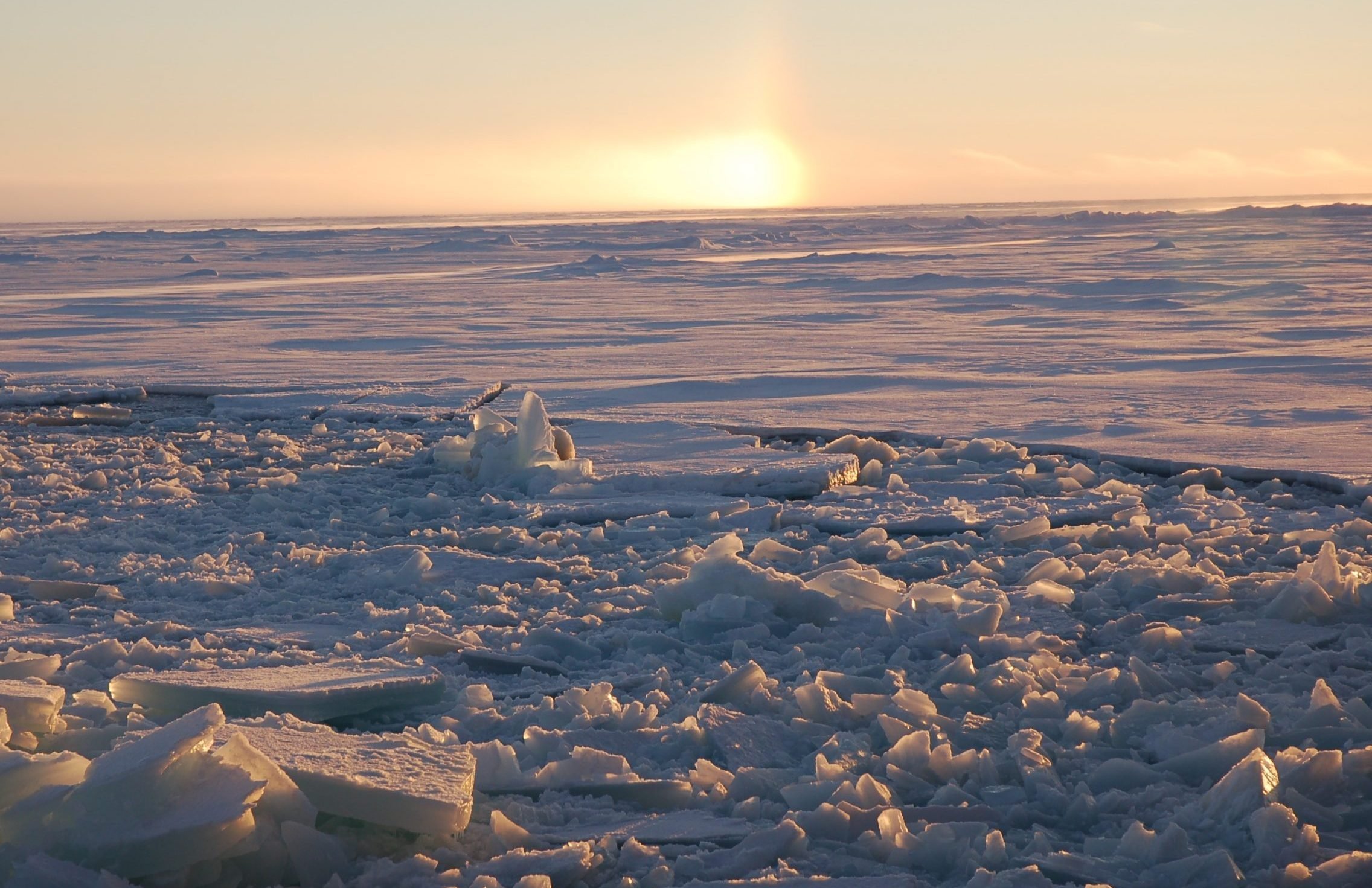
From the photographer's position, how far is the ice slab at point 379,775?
6.54 ft

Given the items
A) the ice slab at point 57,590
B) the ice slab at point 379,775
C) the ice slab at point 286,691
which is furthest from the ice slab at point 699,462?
the ice slab at point 379,775

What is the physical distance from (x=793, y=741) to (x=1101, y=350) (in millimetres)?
7202

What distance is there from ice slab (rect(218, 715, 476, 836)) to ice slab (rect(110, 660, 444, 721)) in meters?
0.20

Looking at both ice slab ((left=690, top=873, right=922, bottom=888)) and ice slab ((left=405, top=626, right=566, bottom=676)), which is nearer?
ice slab ((left=690, top=873, right=922, bottom=888))

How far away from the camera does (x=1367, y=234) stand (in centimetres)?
2614

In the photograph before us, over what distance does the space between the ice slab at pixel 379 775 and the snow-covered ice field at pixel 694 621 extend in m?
0.01

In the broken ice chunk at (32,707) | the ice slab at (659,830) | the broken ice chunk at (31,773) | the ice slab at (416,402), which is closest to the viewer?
the broken ice chunk at (31,773)

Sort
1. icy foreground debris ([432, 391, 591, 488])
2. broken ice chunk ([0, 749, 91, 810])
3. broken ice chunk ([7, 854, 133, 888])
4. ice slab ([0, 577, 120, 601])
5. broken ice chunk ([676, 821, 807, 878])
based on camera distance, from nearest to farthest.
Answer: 1. broken ice chunk ([7, 854, 133, 888])
2. broken ice chunk ([0, 749, 91, 810])
3. broken ice chunk ([676, 821, 807, 878])
4. ice slab ([0, 577, 120, 601])
5. icy foreground debris ([432, 391, 591, 488])

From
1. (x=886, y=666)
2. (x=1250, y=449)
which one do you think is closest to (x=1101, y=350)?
(x=1250, y=449)

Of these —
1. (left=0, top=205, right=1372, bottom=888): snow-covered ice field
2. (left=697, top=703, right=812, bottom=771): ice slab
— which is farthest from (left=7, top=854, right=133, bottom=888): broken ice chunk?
(left=697, top=703, right=812, bottom=771): ice slab

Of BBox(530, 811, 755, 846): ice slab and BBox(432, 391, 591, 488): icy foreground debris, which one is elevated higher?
BBox(432, 391, 591, 488): icy foreground debris

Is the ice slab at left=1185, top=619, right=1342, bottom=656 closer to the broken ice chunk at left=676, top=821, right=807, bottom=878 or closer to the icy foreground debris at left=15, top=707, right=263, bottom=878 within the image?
the broken ice chunk at left=676, top=821, right=807, bottom=878

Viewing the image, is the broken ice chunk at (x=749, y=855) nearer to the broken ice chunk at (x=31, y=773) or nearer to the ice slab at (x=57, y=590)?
the broken ice chunk at (x=31, y=773)

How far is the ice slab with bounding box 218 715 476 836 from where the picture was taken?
1994 mm
